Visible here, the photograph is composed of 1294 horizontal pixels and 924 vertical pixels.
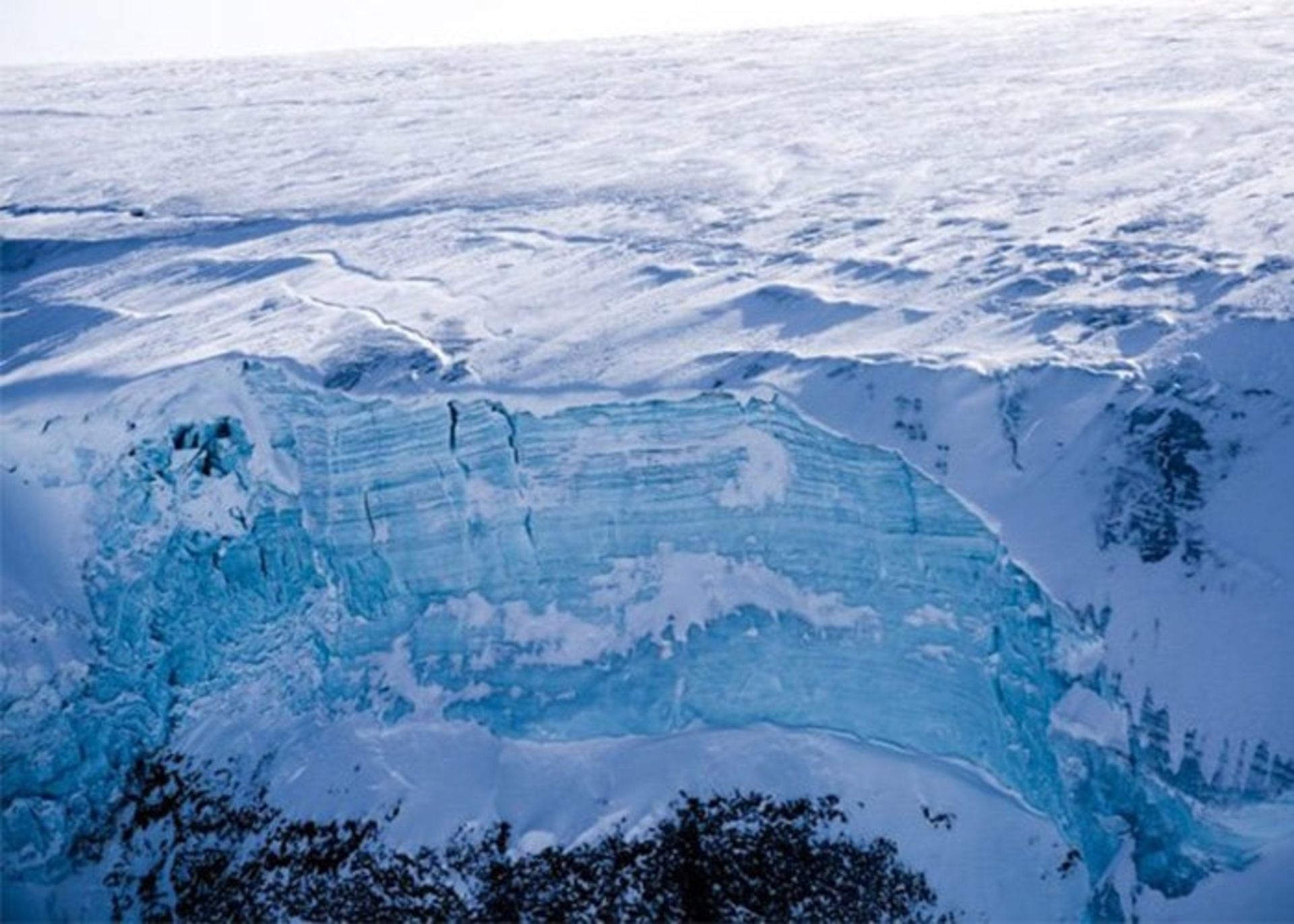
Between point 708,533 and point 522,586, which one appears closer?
point 708,533

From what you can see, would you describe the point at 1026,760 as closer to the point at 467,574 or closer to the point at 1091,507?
the point at 1091,507

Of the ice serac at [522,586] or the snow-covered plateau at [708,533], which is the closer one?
the snow-covered plateau at [708,533]

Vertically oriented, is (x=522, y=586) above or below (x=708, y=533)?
below

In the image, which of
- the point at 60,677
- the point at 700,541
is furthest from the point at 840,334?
the point at 60,677

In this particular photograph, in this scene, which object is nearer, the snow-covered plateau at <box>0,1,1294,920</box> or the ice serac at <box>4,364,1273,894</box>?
the snow-covered plateau at <box>0,1,1294,920</box>
